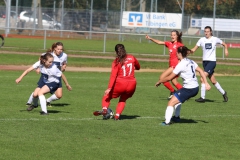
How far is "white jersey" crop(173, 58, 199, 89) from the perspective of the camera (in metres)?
12.3

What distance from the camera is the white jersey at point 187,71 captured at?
12266mm

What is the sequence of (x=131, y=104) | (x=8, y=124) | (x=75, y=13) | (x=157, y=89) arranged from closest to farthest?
(x=8, y=124) < (x=131, y=104) < (x=157, y=89) < (x=75, y=13)

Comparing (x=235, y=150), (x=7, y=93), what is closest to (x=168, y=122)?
(x=235, y=150)

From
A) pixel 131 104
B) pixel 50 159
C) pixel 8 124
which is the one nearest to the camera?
pixel 50 159

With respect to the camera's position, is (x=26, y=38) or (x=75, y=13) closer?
(x=26, y=38)

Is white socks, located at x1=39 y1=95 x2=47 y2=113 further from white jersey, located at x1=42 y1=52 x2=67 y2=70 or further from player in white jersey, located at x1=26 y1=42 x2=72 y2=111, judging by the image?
white jersey, located at x1=42 y1=52 x2=67 y2=70

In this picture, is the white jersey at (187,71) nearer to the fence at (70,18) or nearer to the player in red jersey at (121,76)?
the player in red jersey at (121,76)

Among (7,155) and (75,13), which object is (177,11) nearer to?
(75,13)

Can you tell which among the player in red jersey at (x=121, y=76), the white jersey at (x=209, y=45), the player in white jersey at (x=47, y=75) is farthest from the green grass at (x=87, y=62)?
the player in red jersey at (x=121, y=76)

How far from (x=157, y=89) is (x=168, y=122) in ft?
28.5

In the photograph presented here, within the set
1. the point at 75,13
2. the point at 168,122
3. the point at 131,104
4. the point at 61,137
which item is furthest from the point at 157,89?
the point at 75,13

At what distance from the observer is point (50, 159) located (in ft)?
29.2

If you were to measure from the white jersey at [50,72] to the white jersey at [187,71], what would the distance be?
2.98m

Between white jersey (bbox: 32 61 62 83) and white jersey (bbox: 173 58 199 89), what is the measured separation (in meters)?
2.98
